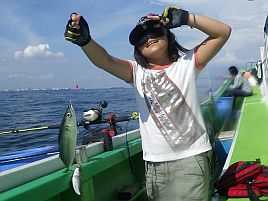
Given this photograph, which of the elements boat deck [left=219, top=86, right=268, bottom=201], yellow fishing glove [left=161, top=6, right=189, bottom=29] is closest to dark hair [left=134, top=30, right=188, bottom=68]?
yellow fishing glove [left=161, top=6, right=189, bottom=29]

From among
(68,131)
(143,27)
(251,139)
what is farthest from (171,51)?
(251,139)

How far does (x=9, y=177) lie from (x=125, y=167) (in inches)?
64.8

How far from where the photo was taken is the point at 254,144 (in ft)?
14.5

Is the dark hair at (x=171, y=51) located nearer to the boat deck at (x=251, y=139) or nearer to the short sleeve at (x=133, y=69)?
the short sleeve at (x=133, y=69)

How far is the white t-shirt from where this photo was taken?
2025 millimetres

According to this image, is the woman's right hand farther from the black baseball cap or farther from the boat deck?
the boat deck

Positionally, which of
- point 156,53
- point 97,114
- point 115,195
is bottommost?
point 115,195

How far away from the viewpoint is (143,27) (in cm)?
213

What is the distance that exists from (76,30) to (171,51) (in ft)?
2.21

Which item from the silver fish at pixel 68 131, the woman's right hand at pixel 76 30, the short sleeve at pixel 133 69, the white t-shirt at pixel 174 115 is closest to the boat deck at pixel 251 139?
the white t-shirt at pixel 174 115

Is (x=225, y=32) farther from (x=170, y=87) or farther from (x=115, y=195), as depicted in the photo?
(x=115, y=195)

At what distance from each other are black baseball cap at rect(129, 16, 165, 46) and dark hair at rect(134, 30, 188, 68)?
0.30 ft

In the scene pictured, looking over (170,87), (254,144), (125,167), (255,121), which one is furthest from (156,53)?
(255,121)

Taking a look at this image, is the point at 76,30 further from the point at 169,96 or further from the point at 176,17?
the point at 169,96
